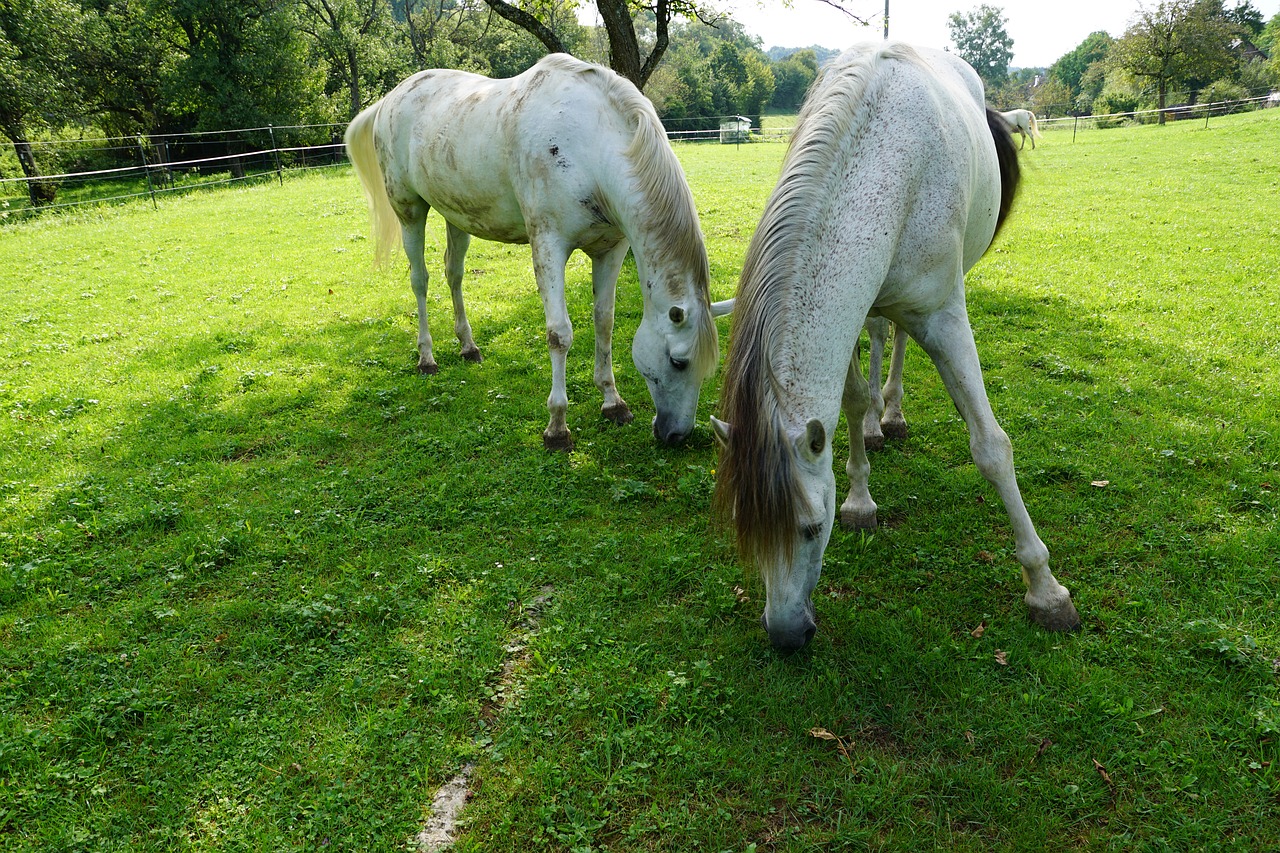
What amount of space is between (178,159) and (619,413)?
3284 centimetres

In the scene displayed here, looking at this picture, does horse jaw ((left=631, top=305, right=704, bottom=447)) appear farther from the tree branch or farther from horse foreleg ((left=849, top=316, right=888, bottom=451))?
the tree branch

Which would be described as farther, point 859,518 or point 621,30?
point 621,30

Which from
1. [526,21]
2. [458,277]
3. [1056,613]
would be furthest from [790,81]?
[1056,613]

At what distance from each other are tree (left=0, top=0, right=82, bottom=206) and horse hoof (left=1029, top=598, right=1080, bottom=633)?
26.0m

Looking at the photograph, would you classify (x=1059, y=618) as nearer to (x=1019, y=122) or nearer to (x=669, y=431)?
(x=669, y=431)

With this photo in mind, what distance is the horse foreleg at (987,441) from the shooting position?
3.04 meters

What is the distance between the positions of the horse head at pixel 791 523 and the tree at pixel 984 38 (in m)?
144

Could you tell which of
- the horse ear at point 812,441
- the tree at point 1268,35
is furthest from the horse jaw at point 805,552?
the tree at point 1268,35

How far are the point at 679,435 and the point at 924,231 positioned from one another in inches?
91.7

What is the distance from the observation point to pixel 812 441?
8.18 ft

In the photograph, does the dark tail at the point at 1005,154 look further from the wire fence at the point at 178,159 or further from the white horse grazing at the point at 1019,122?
the wire fence at the point at 178,159

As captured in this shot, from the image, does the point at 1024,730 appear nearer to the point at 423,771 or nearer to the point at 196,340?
the point at 423,771

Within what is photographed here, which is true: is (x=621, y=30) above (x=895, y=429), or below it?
above

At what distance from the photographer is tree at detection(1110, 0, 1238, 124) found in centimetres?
4141
